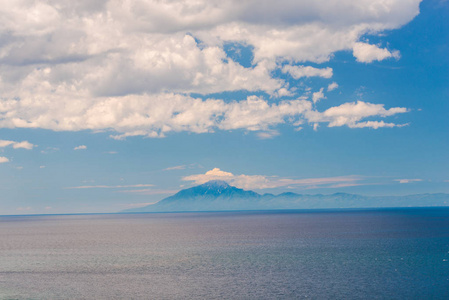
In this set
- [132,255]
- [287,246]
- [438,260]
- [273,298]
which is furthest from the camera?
[287,246]

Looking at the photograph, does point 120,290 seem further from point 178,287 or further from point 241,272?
point 241,272

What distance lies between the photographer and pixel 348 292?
178ft

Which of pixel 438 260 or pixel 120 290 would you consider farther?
pixel 438 260

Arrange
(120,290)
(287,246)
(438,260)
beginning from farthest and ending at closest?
(287,246), (438,260), (120,290)

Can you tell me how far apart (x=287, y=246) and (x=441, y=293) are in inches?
2285

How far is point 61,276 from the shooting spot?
6912cm

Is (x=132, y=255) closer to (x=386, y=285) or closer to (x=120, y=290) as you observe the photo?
(x=120, y=290)

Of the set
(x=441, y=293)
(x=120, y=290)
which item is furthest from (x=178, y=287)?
(x=441, y=293)

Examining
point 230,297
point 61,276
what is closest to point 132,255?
point 61,276

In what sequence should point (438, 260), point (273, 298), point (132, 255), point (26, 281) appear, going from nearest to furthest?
1. point (273, 298)
2. point (26, 281)
3. point (438, 260)
4. point (132, 255)

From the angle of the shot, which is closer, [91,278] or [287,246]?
[91,278]

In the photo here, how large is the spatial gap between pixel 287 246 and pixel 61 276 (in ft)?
186

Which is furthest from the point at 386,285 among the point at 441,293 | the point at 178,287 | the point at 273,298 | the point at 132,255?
the point at 132,255

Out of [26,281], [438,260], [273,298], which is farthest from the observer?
[438,260]
